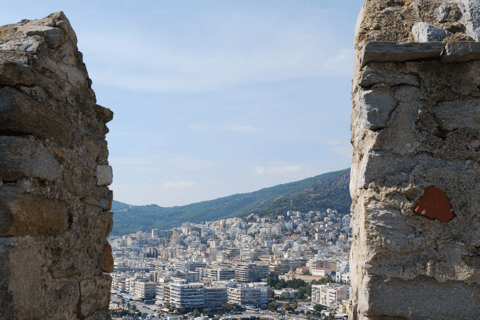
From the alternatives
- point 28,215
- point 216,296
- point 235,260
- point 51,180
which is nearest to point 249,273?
point 235,260

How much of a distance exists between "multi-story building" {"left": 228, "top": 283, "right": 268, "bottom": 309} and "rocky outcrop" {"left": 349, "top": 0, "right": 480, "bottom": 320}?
42.6m

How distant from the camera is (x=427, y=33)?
198 centimetres

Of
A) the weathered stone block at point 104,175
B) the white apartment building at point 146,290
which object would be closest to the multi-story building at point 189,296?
the white apartment building at point 146,290

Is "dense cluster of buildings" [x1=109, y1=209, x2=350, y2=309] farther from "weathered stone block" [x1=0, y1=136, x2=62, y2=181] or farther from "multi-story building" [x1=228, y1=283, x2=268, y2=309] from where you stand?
"weathered stone block" [x1=0, y1=136, x2=62, y2=181]

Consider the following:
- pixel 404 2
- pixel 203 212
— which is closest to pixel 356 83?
pixel 404 2

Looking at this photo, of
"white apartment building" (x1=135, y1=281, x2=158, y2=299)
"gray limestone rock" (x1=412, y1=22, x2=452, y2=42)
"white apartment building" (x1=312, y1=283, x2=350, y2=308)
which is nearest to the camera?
"gray limestone rock" (x1=412, y1=22, x2=452, y2=42)

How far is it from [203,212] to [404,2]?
138m

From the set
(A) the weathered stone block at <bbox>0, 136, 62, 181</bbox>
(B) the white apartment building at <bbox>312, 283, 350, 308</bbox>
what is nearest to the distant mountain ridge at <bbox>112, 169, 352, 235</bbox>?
(B) the white apartment building at <bbox>312, 283, 350, 308</bbox>

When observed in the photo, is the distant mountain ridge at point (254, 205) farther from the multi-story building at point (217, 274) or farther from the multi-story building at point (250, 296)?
the multi-story building at point (250, 296)

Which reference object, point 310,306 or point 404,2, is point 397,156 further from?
point 310,306

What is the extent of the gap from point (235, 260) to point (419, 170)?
215ft

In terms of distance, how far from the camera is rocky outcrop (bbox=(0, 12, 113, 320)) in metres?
1.86

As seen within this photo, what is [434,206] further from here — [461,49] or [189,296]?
[189,296]

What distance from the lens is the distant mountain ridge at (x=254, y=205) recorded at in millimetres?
100062
